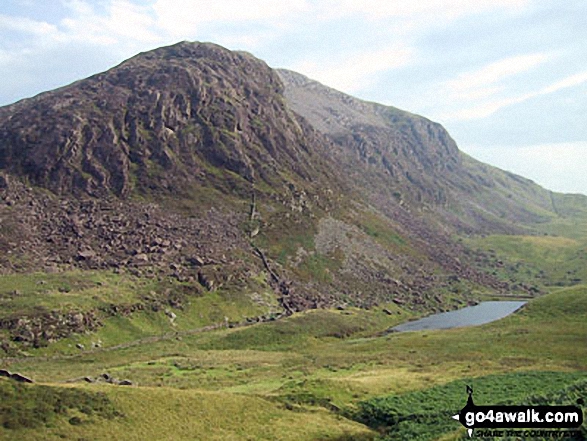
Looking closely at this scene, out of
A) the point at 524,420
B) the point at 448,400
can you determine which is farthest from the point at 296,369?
the point at 524,420

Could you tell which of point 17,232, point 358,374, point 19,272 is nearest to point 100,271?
point 19,272

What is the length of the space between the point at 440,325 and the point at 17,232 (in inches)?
6337

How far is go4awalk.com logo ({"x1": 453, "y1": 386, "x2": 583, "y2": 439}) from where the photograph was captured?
45.3m

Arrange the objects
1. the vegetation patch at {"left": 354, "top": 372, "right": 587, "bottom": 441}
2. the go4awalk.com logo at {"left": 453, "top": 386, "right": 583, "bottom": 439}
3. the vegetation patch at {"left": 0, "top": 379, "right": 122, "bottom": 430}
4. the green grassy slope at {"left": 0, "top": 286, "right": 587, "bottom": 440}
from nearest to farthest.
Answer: the go4awalk.com logo at {"left": 453, "top": 386, "right": 583, "bottom": 439} < the vegetation patch at {"left": 0, "top": 379, "right": 122, "bottom": 430} < the vegetation patch at {"left": 354, "top": 372, "right": 587, "bottom": 441} < the green grassy slope at {"left": 0, "top": 286, "right": 587, "bottom": 440}

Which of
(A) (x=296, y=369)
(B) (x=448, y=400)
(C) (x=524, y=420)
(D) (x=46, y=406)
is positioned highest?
(C) (x=524, y=420)

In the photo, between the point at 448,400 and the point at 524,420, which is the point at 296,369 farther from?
the point at 524,420

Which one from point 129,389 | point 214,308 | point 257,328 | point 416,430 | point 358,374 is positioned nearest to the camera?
point 416,430

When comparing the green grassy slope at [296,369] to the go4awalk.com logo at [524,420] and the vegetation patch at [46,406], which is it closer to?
the vegetation patch at [46,406]

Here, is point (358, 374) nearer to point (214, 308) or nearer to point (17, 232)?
point (214, 308)

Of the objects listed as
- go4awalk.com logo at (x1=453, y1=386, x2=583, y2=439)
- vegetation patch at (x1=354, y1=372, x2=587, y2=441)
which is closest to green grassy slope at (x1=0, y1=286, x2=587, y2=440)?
vegetation patch at (x1=354, y1=372, x2=587, y2=441)

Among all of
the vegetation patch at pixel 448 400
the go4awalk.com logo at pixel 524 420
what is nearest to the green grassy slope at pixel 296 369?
the vegetation patch at pixel 448 400

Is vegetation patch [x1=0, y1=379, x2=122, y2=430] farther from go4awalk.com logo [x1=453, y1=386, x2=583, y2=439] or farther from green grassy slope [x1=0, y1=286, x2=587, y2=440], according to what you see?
go4awalk.com logo [x1=453, y1=386, x2=583, y2=439]

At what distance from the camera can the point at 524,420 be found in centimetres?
4844

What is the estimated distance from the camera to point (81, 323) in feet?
473
